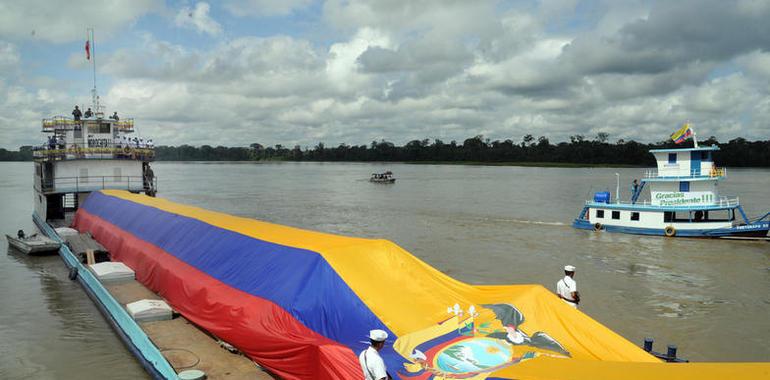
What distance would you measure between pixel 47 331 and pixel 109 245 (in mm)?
7294

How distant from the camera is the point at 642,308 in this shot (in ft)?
62.4

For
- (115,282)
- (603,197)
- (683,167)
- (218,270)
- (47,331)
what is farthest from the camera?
(603,197)

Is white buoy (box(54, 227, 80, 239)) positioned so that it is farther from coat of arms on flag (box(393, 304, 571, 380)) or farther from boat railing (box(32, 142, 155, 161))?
coat of arms on flag (box(393, 304, 571, 380))

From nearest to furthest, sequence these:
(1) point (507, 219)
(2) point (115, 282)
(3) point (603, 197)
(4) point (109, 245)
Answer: (2) point (115, 282), (4) point (109, 245), (3) point (603, 197), (1) point (507, 219)

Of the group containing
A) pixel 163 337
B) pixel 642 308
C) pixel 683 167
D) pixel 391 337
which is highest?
pixel 683 167

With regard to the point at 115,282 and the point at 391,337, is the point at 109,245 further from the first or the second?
the point at 391,337

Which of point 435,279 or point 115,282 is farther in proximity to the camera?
point 115,282

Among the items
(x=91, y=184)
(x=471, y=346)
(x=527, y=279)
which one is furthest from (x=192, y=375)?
(x=91, y=184)

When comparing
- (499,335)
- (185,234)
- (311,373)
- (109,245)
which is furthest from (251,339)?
(109,245)

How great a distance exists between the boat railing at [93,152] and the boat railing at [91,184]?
1388 mm

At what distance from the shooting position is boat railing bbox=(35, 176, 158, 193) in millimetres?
32531

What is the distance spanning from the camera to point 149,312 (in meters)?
13.1

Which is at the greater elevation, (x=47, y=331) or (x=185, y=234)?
(x=185, y=234)

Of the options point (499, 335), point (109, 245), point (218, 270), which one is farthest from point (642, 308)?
point (109, 245)
